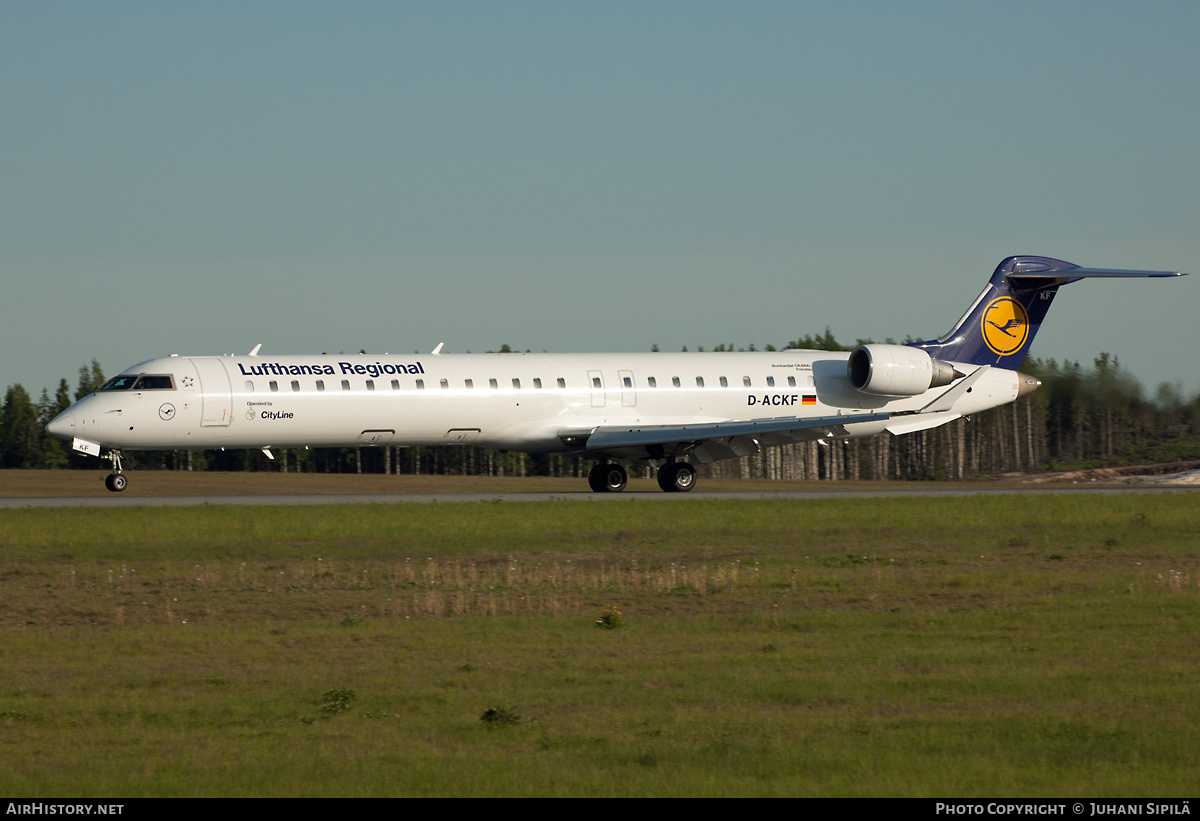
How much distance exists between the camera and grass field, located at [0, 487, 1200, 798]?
30.5 ft

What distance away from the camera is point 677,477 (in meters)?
37.6

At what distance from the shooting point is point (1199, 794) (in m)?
8.44

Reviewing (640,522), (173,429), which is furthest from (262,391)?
(640,522)

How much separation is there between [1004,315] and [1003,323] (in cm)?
25

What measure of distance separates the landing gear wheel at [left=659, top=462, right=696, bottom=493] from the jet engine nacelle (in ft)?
18.5

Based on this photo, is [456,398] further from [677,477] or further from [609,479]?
[677,477]

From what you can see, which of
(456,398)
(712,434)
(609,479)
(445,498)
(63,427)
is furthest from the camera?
(609,479)

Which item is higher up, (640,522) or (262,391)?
(262,391)

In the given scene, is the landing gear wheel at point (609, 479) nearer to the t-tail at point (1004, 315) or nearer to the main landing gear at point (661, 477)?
the main landing gear at point (661, 477)

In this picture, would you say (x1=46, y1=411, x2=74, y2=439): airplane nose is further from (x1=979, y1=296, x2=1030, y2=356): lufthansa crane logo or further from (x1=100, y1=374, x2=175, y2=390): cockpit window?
(x1=979, y1=296, x2=1030, y2=356): lufthansa crane logo

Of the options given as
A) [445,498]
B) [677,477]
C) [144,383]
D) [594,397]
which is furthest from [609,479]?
[144,383]

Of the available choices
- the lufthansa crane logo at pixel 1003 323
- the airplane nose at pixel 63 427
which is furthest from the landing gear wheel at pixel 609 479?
the airplane nose at pixel 63 427

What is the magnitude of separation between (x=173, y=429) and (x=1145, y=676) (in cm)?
2659

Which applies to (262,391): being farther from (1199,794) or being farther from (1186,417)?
(1186,417)
